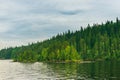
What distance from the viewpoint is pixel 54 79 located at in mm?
93938

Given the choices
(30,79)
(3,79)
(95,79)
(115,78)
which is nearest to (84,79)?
(95,79)

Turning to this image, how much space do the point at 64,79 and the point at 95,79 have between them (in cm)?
976

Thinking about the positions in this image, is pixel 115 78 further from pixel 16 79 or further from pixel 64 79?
pixel 16 79

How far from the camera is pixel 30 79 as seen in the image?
9588cm

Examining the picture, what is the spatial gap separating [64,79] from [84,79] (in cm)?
619

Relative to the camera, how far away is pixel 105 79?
8812 centimetres

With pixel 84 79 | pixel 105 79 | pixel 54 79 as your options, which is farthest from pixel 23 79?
pixel 105 79

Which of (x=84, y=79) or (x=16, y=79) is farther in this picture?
(x=16, y=79)

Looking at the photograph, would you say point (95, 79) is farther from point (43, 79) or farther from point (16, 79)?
point (16, 79)

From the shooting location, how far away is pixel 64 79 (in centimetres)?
9300

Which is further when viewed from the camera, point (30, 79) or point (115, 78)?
point (30, 79)

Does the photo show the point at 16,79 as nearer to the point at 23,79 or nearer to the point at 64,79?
the point at 23,79

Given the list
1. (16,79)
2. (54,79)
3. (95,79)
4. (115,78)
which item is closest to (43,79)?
(54,79)

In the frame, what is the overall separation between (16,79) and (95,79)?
2613cm
